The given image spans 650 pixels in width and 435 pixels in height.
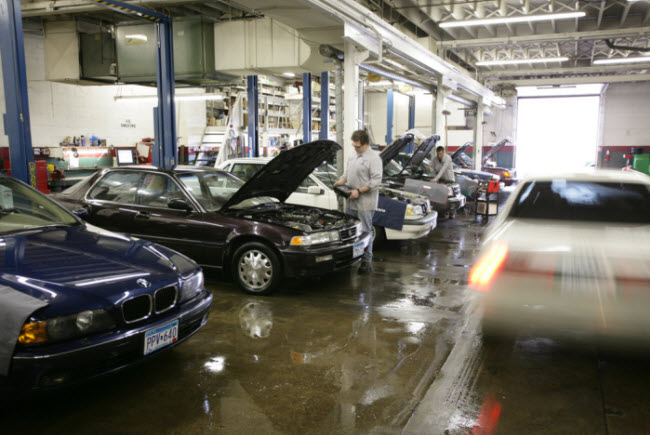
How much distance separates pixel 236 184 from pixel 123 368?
352 centimetres

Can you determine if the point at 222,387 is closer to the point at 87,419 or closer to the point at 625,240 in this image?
the point at 87,419

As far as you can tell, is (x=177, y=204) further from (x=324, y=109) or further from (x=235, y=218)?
(x=324, y=109)

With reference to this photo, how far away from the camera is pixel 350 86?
7.80 metres

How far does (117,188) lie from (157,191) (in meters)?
0.56

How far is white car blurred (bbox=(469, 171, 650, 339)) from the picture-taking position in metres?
3.06

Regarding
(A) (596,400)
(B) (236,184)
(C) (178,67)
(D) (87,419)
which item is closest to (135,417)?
(D) (87,419)

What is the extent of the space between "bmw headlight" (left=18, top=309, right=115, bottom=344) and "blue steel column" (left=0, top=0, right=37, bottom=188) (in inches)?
151

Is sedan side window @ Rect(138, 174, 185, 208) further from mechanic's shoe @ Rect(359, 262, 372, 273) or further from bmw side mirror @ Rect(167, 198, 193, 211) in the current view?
mechanic's shoe @ Rect(359, 262, 372, 273)

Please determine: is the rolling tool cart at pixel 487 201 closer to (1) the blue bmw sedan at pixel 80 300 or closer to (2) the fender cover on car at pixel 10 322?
(1) the blue bmw sedan at pixel 80 300

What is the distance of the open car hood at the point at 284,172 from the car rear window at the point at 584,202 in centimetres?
234

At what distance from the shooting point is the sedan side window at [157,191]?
17.7 ft

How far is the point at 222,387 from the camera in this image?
311cm

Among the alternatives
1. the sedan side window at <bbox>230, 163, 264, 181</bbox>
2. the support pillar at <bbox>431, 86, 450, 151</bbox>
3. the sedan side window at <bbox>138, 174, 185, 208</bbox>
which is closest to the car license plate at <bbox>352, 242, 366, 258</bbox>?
the sedan side window at <bbox>138, 174, 185, 208</bbox>

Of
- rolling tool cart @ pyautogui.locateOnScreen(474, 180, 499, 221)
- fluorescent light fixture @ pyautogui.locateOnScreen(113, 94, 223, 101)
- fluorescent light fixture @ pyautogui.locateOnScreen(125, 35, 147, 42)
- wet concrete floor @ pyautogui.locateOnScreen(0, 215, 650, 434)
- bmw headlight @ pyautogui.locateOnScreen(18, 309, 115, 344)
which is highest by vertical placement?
fluorescent light fixture @ pyautogui.locateOnScreen(125, 35, 147, 42)
